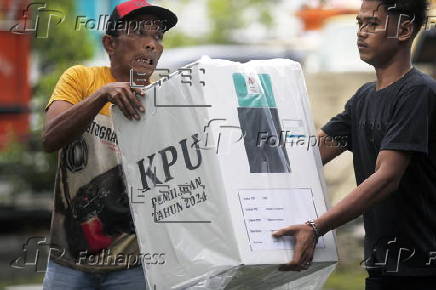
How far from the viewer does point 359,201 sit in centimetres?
402

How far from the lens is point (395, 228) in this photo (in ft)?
13.7

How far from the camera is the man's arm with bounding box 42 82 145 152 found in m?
4.27

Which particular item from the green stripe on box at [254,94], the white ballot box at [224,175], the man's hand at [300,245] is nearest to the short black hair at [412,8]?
the white ballot box at [224,175]

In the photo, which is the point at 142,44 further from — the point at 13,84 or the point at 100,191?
the point at 13,84

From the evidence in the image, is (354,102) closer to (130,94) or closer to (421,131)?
(421,131)

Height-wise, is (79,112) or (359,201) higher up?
(79,112)

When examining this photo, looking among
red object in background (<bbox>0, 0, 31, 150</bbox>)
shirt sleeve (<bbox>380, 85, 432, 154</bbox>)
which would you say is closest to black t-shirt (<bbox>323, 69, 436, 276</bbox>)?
shirt sleeve (<bbox>380, 85, 432, 154</bbox>)

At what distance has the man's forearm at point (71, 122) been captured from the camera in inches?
171

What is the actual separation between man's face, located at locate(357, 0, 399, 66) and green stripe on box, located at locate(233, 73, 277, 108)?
0.41 m

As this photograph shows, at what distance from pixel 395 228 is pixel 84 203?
1366mm

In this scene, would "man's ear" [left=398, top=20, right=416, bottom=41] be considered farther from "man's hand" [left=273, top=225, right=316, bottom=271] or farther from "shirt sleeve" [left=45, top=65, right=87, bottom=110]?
"shirt sleeve" [left=45, top=65, right=87, bottom=110]


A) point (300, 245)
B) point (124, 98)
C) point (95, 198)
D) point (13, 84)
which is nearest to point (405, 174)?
point (300, 245)

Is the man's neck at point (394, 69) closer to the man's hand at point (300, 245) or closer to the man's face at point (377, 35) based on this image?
the man's face at point (377, 35)

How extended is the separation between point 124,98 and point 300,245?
0.92 m
